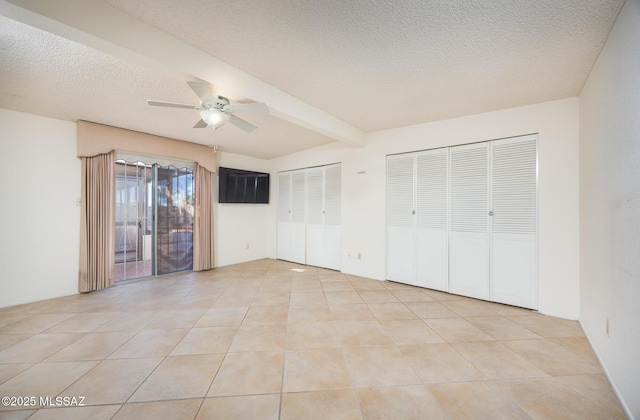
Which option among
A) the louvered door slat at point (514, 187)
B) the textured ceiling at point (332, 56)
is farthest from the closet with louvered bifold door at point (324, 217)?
the louvered door slat at point (514, 187)

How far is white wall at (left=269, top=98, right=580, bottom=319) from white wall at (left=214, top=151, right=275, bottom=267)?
9.09 ft

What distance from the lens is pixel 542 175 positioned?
2.76 metres

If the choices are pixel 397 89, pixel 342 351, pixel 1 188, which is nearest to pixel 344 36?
pixel 397 89

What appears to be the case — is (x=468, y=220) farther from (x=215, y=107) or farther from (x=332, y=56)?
(x=215, y=107)

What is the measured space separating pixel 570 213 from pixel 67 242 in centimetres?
652

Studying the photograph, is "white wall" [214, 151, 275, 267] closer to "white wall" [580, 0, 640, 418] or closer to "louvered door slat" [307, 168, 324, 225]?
"louvered door slat" [307, 168, 324, 225]

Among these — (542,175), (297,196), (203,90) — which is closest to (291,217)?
(297,196)

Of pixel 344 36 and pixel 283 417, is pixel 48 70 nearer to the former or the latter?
pixel 344 36

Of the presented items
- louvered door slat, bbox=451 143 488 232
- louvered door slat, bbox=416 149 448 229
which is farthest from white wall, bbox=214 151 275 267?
louvered door slat, bbox=451 143 488 232

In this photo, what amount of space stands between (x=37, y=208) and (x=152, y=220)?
4.40 feet

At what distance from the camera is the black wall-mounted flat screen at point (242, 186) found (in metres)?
5.01

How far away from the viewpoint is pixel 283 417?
4.52 ft

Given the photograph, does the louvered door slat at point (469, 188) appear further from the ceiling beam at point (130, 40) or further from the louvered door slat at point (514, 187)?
the ceiling beam at point (130, 40)

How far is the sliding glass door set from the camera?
389cm
